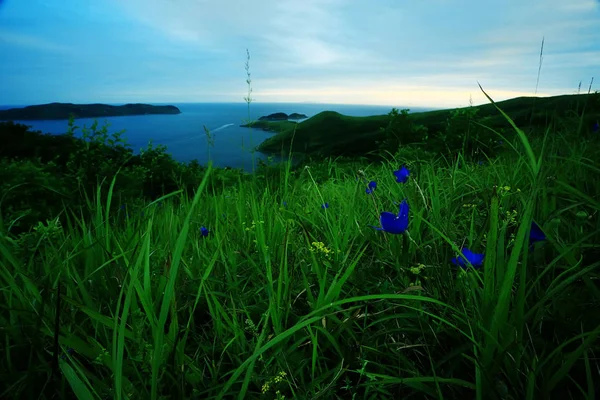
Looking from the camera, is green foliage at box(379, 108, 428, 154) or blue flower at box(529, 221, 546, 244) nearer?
blue flower at box(529, 221, 546, 244)

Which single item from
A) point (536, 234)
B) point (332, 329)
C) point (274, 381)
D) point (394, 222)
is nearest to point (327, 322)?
point (332, 329)

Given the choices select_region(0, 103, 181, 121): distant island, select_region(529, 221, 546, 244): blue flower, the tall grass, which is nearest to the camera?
the tall grass

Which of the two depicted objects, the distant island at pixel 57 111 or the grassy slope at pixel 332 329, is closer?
the grassy slope at pixel 332 329

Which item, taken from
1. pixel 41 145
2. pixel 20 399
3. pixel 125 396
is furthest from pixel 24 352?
pixel 41 145

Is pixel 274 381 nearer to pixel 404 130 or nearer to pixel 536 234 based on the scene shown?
pixel 536 234

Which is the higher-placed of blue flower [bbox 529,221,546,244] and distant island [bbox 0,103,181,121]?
distant island [bbox 0,103,181,121]

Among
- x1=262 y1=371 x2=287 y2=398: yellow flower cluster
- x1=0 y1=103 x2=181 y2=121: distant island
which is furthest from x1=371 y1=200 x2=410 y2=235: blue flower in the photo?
x1=0 y1=103 x2=181 y2=121: distant island

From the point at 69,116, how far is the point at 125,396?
4903mm

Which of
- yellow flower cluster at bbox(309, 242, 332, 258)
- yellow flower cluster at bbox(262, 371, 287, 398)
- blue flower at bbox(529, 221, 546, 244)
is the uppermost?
blue flower at bbox(529, 221, 546, 244)

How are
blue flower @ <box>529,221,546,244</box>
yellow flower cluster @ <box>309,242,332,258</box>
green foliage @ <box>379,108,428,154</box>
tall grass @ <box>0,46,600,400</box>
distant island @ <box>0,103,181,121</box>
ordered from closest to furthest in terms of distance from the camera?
tall grass @ <box>0,46,600,400</box>
blue flower @ <box>529,221,546,244</box>
yellow flower cluster @ <box>309,242,332,258</box>
distant island @ <box>0,103,181,121</box>
green foliage @ <box>379,108,428,154</box>

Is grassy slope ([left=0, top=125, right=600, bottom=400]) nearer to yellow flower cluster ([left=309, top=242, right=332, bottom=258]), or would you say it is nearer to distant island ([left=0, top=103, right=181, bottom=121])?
yellow flower cluster ([left=309, top=242, right=332, bottom=258])

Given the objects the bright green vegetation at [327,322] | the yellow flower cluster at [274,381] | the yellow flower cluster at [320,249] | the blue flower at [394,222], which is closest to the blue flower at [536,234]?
the bright green vegetation at [327,322]

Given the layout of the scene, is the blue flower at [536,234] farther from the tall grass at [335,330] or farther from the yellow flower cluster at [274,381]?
the yellow flower cluster at [274,381]

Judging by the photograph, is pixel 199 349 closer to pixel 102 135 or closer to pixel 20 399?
pixel 20 399
